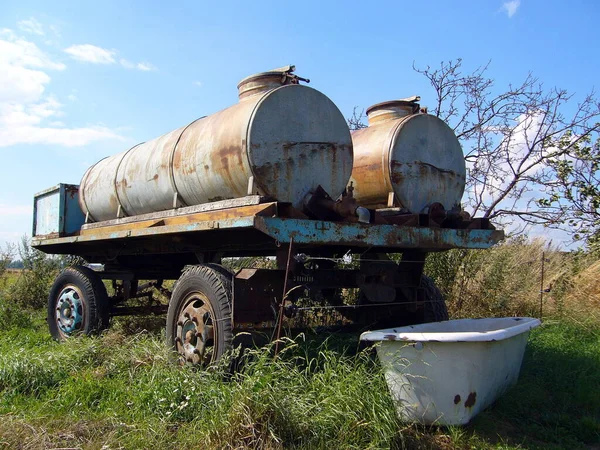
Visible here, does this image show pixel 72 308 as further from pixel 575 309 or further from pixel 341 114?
pixel 575 309

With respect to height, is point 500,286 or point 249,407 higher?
point 500,286

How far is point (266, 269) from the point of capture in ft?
15.7

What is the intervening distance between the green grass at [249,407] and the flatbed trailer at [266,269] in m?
0.44

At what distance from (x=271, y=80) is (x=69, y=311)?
438cm

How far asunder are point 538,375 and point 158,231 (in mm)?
3857

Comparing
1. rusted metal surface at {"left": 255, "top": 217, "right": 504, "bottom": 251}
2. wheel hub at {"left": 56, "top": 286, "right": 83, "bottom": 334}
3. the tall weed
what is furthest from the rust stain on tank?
wheel hub at {"left": 56, "top": 286, "right": 83, "bottom": 334}

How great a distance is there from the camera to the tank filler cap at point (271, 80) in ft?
16.4

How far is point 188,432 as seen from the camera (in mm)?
3529

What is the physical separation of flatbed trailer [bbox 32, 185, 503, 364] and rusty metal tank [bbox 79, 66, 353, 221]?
0.60 ft

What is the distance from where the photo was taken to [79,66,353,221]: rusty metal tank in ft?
14.9

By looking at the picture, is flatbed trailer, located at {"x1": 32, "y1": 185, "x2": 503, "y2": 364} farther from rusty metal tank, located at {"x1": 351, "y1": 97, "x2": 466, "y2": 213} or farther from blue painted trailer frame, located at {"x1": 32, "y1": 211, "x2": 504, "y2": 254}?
rusty metal tank, located at {"x1": 351, "y1": 97, "x2": 466, "y2": 213}

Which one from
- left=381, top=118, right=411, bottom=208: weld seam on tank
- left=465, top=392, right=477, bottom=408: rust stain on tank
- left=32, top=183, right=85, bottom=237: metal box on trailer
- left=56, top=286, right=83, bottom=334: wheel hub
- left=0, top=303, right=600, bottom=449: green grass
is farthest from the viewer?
left=32, top=183, right=85, bottom=237: metal box on trailer

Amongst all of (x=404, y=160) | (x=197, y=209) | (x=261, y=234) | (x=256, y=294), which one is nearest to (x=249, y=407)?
(x=256, y=294)

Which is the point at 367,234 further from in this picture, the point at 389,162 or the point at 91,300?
the point at 91,300
